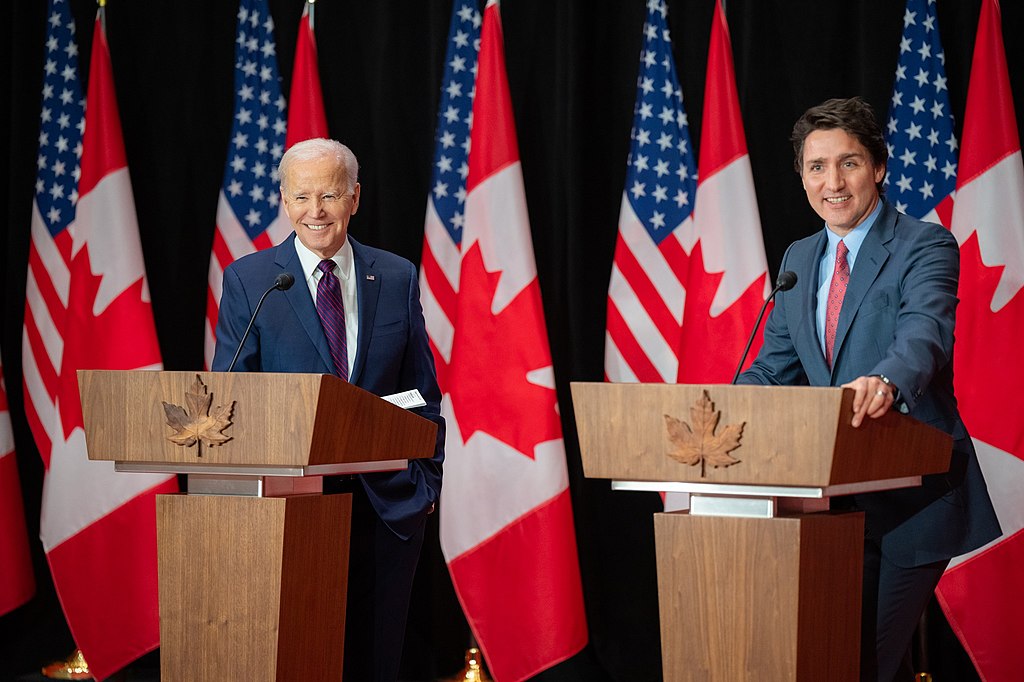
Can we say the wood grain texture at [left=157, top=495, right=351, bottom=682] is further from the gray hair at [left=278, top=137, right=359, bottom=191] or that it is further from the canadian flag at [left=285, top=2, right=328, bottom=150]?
the canadian flag at [left=285, top=2, right=328, bottom=150]

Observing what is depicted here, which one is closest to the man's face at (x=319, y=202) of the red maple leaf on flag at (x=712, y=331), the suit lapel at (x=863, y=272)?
the suit lapel at (x=863, y=272)

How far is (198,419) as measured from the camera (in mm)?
2270

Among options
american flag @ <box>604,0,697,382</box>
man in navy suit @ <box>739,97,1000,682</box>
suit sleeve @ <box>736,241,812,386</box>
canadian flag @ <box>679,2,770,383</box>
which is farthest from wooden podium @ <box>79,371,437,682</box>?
american flag @ <box>604,0,697,382</box>

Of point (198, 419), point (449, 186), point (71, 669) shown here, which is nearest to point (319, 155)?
point (198, 419)

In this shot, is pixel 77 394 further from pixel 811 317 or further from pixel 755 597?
pixel 755 597

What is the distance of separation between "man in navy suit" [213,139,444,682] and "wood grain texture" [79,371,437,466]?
0.38 metres

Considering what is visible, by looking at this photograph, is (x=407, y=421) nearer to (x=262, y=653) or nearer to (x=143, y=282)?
(x=262, y=653)

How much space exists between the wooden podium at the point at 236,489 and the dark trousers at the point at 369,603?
32cm

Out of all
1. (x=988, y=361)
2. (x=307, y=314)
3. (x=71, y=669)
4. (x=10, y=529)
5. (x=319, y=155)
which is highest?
(x=319, y=155)

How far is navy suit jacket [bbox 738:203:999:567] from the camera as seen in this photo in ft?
8.06

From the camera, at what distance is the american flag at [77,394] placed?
14.2ft

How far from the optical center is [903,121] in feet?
13.5

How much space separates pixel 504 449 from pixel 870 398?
2295mm

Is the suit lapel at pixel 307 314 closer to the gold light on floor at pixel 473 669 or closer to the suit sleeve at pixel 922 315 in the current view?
the suit sleeve at pixel 922 315
